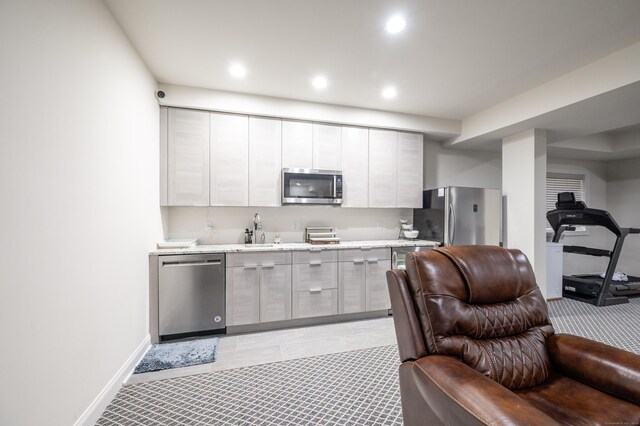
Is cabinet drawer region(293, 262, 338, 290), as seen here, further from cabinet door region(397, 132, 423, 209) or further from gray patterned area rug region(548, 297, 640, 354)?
gray patterned area rug region(548, 297, 640, 354)

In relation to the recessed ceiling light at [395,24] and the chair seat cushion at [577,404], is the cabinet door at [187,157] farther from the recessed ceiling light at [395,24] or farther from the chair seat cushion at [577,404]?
the chair seat cushion at [577,404]

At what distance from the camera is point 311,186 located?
3684 mm

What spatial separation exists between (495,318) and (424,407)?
2.05ft

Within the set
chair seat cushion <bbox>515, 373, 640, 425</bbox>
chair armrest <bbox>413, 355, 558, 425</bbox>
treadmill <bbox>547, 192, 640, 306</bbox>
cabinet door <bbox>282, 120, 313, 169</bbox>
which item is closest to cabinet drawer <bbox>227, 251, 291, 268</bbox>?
cabinet door <bbox>282, 120, 313, 169</bbox>

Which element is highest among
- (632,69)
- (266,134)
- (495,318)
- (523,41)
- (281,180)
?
(523,41)

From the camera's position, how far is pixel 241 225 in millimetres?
3773

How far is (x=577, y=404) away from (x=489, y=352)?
0.35 metres

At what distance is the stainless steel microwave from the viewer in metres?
3.58

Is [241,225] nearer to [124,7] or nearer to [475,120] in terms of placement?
[124,7]

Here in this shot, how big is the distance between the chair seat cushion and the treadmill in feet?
13.3

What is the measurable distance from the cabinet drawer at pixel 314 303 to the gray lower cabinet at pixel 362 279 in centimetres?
10

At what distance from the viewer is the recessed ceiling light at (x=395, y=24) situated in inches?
83.0

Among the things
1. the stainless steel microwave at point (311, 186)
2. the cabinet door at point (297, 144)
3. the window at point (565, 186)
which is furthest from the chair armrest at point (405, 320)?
the window at point (565, 186)

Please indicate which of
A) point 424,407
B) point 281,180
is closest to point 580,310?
point 424,407
